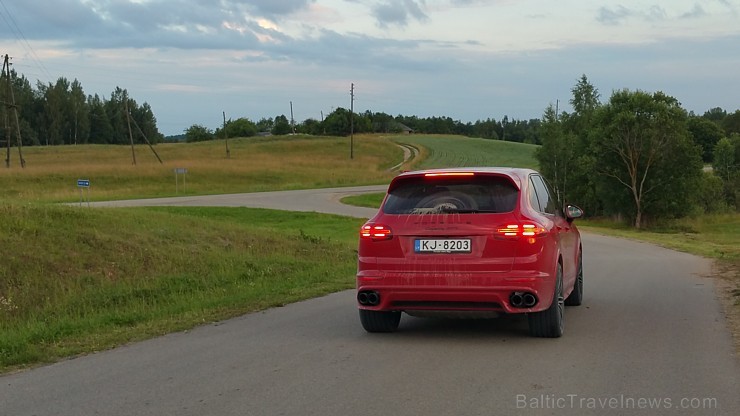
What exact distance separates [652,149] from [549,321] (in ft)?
147

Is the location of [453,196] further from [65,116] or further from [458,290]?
[65,116]

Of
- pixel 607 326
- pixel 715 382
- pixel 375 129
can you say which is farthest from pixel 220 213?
pixel 375 129

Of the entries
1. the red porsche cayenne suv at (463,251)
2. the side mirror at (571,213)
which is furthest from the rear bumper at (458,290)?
the side mirror at (571,213)

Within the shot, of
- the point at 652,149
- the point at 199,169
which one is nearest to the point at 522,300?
the point at 652,149

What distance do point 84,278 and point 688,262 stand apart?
14.2m

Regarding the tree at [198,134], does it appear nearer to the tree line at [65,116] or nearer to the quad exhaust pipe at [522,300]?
the tree line at [65,116]

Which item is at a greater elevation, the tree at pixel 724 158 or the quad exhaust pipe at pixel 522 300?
the quad exhaust pipe at pixel 522 300

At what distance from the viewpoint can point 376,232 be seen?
24.4 feet

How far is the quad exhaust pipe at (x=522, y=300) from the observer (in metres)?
7.02

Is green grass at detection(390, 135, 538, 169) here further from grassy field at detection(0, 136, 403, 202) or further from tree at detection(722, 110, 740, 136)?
tree at detection(722, 110, 740, 136)

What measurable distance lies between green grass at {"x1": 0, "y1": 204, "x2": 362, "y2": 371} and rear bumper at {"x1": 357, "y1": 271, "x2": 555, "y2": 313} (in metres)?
2.77

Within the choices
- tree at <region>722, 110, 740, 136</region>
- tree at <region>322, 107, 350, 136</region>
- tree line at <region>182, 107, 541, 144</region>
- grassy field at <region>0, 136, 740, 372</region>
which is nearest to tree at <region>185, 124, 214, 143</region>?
tree line at <region>182, 107, 541, 144</region>

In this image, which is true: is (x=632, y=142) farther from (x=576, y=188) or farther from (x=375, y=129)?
(x=375, y=129)

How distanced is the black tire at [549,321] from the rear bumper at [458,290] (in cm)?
19
